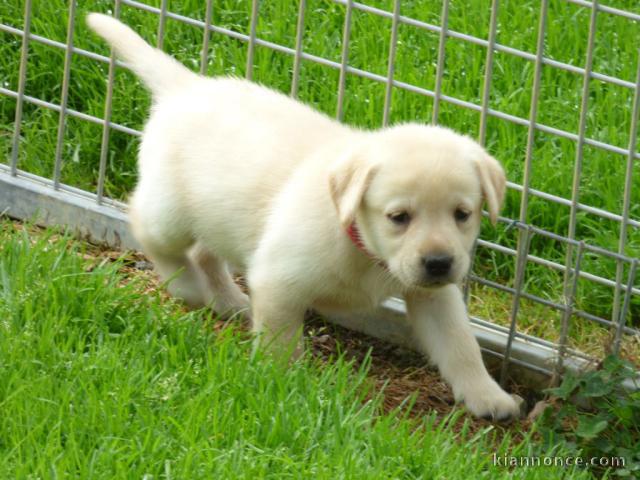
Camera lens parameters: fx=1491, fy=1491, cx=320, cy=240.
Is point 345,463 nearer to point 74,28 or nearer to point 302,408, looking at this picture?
point 302,408

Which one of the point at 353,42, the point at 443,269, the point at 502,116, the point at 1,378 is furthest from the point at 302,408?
the point at 353,42

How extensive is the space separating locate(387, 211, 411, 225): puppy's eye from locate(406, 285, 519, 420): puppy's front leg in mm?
387

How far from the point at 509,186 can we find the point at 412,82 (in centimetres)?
80

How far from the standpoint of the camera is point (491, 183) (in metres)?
3.86

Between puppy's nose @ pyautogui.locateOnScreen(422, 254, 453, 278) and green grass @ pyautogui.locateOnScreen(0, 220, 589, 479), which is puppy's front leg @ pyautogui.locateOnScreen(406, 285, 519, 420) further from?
puppy's nose @ pyautogui.locateOnScreen(422, 254, 453, 278)

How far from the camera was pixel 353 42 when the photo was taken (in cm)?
529

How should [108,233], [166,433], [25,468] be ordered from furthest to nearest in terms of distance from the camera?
1. [108,233]
2. [166,433]
3. [25,468]

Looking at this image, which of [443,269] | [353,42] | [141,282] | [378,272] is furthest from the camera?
[353,42]

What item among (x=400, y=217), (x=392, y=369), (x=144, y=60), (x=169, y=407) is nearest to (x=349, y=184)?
(x=400, y=217)

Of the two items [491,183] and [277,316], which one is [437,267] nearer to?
[491,183]

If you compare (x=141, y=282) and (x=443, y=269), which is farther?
(x=141, y=282)

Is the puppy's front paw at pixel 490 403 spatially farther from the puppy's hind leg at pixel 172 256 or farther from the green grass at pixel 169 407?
the puppy's hind leg at pixel 172 256

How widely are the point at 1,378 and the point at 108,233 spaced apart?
1.39 metres

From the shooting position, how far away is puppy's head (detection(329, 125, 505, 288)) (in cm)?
375
